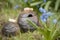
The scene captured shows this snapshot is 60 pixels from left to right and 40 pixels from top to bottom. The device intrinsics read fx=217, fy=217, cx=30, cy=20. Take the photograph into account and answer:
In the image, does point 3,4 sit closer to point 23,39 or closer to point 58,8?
point 58,8

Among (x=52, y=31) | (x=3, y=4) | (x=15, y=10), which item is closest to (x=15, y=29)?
(x=52, y=31)

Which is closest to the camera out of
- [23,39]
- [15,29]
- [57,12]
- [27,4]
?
[23,39]

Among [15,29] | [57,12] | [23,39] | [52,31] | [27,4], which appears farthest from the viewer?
[27,4]

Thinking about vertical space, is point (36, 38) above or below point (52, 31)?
below

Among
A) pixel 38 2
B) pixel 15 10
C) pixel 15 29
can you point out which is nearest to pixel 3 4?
pixel 15 10

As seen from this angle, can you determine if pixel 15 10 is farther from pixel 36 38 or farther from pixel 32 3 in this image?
pixel 36 38

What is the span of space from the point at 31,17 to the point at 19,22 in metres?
0.20

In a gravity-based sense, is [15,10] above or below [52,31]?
below

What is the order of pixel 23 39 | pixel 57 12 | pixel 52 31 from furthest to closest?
pixel 57 12 < pixel 23 39 < pixel 52 31

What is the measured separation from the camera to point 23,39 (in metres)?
2.98

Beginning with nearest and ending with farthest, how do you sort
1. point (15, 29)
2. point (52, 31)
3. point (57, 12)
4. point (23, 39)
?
point (52, 31), point (23, 39), point (15, 29), point (57, 12)

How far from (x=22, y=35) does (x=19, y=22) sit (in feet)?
0.89

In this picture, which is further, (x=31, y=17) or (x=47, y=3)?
(x=47, y=3)

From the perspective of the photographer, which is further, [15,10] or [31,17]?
[15,10]
